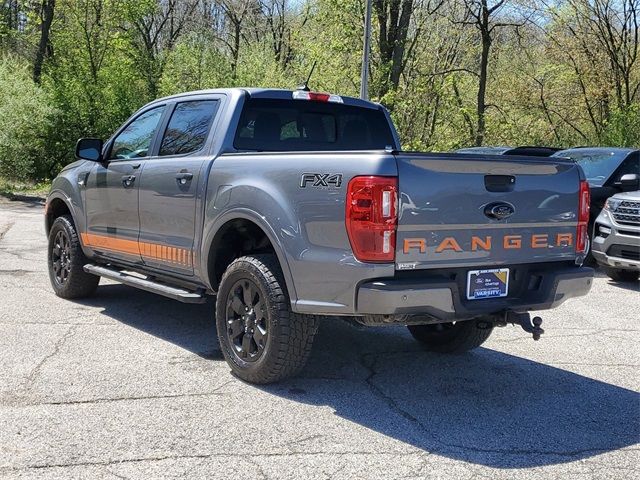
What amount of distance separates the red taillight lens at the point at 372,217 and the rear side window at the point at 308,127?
1594 millimetres

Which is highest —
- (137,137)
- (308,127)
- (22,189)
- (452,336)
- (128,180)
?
(308,127)

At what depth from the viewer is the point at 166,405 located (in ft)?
13.8

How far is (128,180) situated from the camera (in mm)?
5949

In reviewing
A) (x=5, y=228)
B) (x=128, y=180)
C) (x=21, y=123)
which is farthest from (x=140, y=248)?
(x=21, y=123)

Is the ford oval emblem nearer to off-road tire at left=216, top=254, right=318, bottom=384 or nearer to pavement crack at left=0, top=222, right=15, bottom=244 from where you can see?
off-road tire at left=216, top=254, right=318, bottom=384

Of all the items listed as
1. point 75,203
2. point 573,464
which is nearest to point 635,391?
point 573,464

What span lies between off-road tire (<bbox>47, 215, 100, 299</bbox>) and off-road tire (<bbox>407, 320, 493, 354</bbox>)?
3.30 meters

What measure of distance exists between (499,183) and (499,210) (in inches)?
6.8

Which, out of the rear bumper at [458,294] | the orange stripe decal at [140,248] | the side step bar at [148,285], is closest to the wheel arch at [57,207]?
the orange stripe decal at [140,248]

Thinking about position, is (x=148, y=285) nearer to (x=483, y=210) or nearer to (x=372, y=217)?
(x=372, y=217)

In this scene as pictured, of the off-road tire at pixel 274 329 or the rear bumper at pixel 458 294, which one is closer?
the rear bumper at pixel 458 294

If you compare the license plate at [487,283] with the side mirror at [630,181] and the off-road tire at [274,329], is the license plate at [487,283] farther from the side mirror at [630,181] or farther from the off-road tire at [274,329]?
the side mirror at [630,181]

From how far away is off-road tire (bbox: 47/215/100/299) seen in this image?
6.81 m

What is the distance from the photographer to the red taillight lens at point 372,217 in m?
3.81
